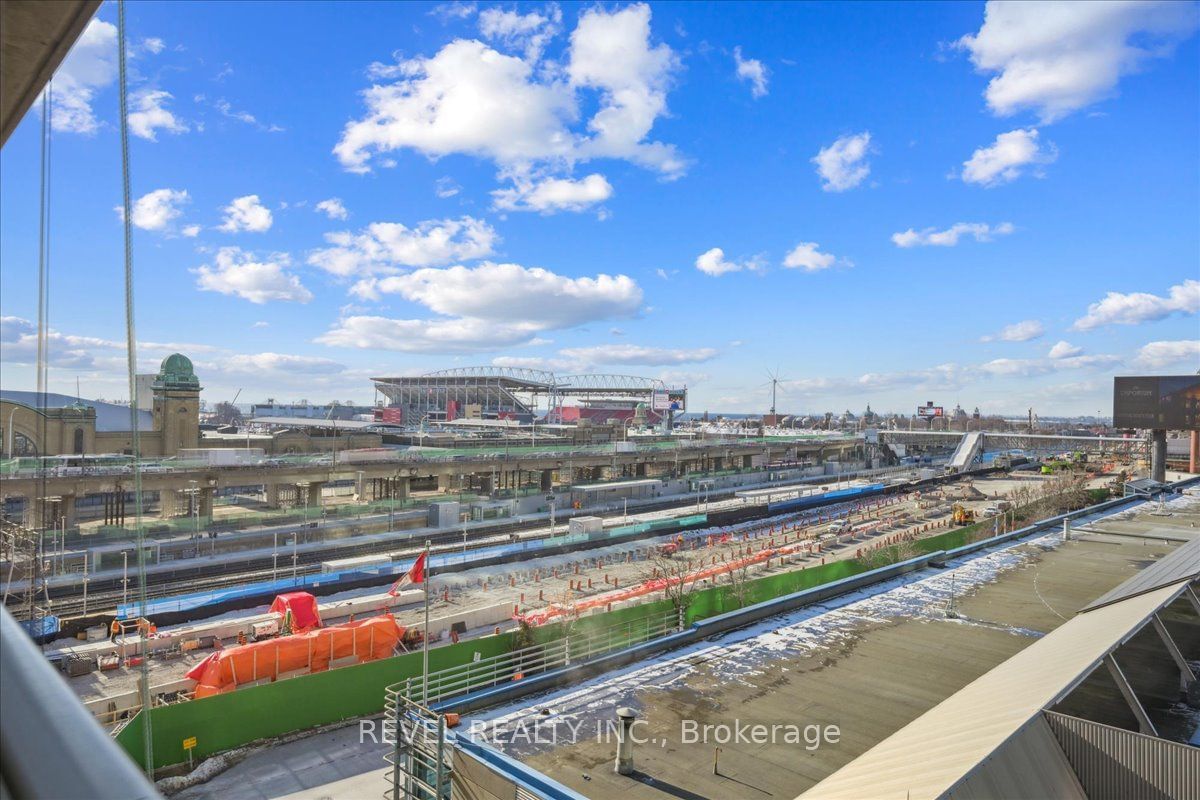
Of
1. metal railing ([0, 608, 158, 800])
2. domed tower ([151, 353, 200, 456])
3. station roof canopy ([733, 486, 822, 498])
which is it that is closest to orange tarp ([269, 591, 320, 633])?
metal railing ([0, 608, 158, 800])

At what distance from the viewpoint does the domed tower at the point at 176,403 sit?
58.0m

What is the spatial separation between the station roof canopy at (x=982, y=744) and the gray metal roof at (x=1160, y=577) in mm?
4555

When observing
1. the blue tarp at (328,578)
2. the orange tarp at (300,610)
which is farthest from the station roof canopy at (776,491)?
the orange tarp at (300,610)

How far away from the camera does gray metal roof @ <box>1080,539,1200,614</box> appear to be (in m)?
17.3

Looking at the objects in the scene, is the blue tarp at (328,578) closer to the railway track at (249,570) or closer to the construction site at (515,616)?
the construction site at (515,616)

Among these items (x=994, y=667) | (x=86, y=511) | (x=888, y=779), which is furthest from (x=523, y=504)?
(x=888, y=779)

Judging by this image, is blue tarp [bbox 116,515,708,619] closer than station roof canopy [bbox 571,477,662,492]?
Yes

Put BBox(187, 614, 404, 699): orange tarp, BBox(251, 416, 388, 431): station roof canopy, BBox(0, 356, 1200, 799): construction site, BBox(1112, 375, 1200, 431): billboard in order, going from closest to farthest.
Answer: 1. BBox(0, 356, 1200, 799): construction site
2. BBox(187, 614, 404, 699): orange tarp
3. BBox(1112, 375, 1200, 431): billboard
4. BBox(251, 416, 388, 431): station roof canopy

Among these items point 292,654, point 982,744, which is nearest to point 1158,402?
point 982,744

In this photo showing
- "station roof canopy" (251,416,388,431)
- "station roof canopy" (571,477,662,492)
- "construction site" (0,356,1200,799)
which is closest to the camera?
"construction site" (0,356,1200,799)

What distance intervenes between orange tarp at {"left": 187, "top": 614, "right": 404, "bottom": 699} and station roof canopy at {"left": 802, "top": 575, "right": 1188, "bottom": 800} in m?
16.3

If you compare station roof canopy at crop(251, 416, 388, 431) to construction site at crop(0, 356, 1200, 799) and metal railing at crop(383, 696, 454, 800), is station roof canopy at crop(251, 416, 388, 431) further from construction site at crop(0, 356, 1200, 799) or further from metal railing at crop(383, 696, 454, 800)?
metal railing at crop(383, 696, 454, 800)

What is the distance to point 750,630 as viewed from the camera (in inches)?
671

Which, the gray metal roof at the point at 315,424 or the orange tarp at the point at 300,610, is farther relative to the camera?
the gray metal roof at the point at 315,424
